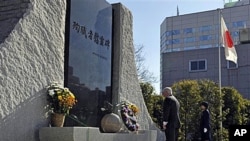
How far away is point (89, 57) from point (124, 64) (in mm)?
1868

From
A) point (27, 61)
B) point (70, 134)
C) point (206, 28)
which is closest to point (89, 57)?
point (27, 61)

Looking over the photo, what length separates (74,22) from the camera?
8.30 meters

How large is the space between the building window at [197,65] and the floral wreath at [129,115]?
41.4 m

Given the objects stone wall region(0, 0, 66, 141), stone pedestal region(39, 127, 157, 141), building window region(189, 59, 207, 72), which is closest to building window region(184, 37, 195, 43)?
building window region(189, 59, 207, 72)

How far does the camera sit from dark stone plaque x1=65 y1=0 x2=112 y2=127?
8211 millimetres

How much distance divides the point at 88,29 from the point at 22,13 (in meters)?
2.35

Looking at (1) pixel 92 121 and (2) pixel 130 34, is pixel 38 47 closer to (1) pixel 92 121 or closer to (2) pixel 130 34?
(1) pixel 92 121

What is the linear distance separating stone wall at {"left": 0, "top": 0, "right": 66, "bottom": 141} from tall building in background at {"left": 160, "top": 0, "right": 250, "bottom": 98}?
42461 mm

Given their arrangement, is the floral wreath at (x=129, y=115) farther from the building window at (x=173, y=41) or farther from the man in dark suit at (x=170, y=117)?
the building window at (x=173, y=41)

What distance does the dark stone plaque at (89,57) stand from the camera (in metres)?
8.21

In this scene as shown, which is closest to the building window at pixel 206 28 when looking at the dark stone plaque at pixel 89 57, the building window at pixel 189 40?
the building window at pixel 189 40

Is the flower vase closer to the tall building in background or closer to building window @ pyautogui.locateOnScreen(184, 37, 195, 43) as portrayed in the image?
the tall building in background

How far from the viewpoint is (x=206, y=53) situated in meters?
50.6

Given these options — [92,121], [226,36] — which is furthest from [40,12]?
[226,36]
